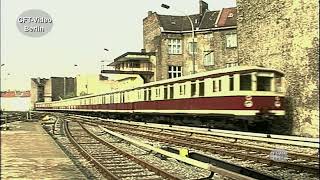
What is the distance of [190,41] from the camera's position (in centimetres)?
5694

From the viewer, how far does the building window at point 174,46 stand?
57031 millimetres

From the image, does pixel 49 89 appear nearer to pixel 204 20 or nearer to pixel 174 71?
pixel 174 71

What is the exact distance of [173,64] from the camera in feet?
186

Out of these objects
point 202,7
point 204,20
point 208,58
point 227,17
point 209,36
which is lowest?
point 208,58

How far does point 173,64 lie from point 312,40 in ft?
124

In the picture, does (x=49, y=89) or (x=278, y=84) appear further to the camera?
(x=49, y=89)

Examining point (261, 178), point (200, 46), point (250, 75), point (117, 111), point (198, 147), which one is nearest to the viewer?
point (261, 178)

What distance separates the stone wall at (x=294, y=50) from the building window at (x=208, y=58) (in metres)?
28.8

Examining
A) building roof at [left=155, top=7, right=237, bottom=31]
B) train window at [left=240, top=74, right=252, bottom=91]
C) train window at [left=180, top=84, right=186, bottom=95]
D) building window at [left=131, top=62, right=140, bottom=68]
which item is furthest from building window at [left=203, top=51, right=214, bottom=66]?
train window at [left=240, top=74, right=252, bottom=91]

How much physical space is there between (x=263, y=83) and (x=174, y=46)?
38.9 metres

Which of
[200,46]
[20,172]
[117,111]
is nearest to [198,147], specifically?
[20,172]

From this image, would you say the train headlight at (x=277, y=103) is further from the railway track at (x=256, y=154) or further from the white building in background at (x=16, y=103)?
the white building in background at (x=16, y=103)

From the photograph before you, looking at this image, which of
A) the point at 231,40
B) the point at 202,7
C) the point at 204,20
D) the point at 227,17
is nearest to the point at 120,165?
the point at 231,40

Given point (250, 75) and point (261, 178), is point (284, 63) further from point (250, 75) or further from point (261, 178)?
point (261, 178)
